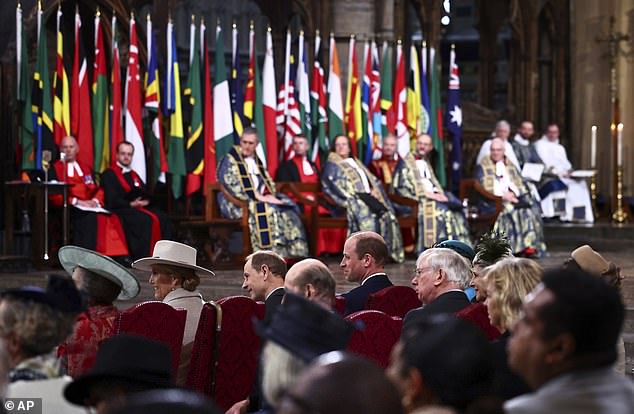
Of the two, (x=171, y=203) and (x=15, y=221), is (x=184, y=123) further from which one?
(x=15, y=221)

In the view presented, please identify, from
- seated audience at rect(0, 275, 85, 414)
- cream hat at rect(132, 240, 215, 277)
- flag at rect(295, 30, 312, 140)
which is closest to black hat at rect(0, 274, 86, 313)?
seated audience at rect(0, 275, 85, 414)

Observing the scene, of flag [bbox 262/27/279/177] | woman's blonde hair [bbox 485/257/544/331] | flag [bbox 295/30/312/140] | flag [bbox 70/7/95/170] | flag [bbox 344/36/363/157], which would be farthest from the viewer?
flag [bbox 344/36/363/157]

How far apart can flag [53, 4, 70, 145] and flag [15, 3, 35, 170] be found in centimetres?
29

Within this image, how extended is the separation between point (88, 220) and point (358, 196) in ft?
8.72

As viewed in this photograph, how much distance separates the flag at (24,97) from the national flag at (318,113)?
123 inches

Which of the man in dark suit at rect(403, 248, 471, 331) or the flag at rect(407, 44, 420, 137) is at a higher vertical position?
the flag at rect(407, 44, 420, 137)

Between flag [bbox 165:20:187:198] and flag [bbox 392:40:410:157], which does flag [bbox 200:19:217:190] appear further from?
flag [bbox 392:40:410:157]

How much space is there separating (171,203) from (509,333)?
8801mm

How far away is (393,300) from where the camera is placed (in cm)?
562

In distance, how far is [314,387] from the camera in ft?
6.72

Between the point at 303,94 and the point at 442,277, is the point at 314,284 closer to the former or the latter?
the point at 442,277

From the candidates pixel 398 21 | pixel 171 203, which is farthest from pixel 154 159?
pixel 398 21

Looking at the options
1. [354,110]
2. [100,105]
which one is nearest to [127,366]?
[100,105]

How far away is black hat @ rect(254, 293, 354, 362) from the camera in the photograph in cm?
267
